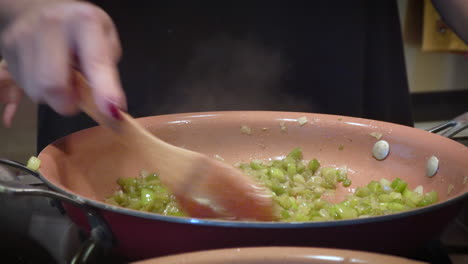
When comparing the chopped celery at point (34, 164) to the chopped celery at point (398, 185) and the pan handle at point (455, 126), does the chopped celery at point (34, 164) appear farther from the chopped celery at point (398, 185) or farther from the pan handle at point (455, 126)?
the pan handle at point (455, 126)

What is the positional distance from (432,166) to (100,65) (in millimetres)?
609

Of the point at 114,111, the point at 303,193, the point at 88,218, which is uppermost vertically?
the point at 114,111

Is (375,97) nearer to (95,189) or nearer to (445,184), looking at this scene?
(445,184)

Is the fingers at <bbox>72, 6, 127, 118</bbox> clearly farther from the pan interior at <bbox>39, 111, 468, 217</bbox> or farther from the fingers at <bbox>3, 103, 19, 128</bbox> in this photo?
the fingers at <bbox>3, 103, 19, 128</bbox>

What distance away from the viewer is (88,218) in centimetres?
65

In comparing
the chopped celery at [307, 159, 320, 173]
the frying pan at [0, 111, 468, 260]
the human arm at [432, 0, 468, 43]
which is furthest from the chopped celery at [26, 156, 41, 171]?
the human arm at [432, 0, 468, 43]

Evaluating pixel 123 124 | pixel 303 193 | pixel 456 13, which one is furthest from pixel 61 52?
pixel 456 13

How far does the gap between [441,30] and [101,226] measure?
6.10 feet

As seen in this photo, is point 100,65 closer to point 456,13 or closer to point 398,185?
point 398,185

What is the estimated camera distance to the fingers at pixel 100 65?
0.67 m

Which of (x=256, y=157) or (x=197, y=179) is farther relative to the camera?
(x=256, y=157)

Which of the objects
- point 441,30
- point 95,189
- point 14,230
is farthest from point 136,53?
point 441,30

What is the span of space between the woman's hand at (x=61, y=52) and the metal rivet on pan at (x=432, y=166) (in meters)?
0.56

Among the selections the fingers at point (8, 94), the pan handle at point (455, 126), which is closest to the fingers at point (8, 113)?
the fingers at point (8, 94)
